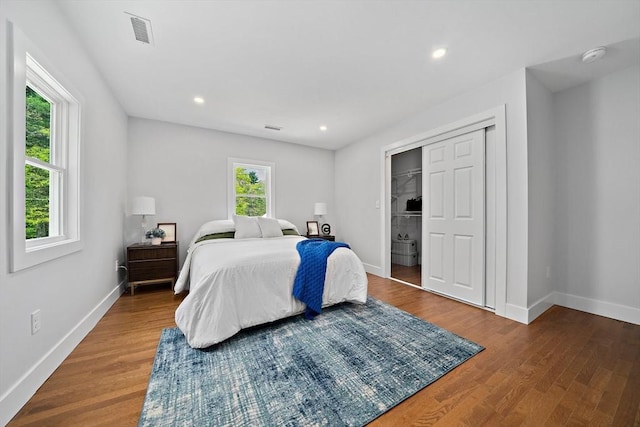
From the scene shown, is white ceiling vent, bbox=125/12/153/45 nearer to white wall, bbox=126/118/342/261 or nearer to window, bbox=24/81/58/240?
window, bbox=24/81/58/240

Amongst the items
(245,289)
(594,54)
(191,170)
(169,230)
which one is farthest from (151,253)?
(594,54)

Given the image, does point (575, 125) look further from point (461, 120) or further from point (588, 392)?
point (588, 392)

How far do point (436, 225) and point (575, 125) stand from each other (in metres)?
1.83

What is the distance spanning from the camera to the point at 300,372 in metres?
1.59

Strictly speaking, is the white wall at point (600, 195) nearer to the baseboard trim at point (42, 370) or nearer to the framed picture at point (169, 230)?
the baseboard trim at point (42, 370)

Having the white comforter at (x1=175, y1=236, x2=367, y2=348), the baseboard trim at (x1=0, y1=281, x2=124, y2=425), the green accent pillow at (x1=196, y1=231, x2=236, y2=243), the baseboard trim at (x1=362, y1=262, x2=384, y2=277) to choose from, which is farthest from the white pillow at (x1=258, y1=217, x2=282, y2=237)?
the baseboard trim at (x1=0, y1=281, x2=124, y2=425)

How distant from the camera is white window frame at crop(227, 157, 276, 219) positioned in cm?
421

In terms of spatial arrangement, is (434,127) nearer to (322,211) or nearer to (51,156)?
(322,211)

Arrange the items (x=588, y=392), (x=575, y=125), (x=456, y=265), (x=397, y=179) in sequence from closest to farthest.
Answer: (x=588, y=392), (x=575, y=125), (x=456, y=265), (x=397, y=179)

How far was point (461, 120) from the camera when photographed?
9.36 feet

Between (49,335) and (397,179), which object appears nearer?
(49,335)

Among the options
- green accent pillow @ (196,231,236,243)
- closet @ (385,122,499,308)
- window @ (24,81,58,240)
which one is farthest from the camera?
green accent pillow @ (196,231,236,243)

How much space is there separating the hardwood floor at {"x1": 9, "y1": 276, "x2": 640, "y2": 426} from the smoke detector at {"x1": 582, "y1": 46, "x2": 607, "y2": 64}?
246 cm

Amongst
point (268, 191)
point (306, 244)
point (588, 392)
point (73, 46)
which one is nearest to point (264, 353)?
point (306, 244)
